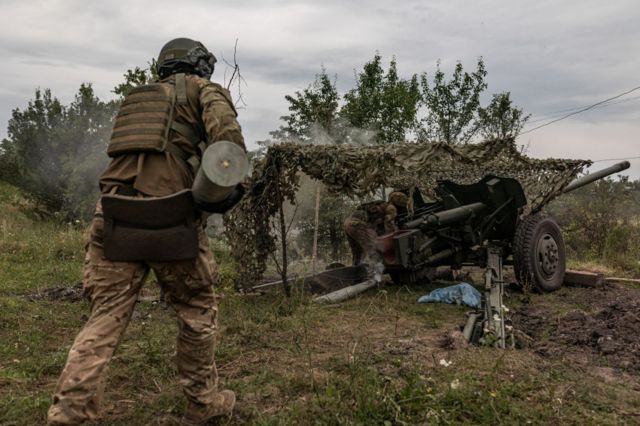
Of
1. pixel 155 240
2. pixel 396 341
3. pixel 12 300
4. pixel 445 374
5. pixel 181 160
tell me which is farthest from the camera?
pixel 12 300

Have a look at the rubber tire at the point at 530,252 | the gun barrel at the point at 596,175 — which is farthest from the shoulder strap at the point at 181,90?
the gun barrel at the point at 596,175

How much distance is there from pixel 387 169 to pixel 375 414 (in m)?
3.92

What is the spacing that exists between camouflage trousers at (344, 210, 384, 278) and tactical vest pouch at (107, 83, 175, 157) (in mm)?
5125

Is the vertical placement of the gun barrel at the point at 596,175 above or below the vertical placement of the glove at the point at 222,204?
above

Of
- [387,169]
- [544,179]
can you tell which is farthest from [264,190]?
[544,179]

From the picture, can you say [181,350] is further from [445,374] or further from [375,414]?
[445,374]

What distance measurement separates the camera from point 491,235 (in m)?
8.02

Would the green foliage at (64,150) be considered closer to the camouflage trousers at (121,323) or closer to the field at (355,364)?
the field at (355,364)

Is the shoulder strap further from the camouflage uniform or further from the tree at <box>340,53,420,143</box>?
the tree at <box>340,53,420,143</box>

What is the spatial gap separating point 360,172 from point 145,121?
400cm

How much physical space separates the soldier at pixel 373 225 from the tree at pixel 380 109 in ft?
21.8

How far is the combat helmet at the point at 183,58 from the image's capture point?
320 cm

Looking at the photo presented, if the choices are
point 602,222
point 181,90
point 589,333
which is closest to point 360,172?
point 589,333

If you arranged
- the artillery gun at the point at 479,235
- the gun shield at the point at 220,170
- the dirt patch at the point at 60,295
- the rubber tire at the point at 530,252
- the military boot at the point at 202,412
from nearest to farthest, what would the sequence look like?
the gun shield at the point at 220,170, the military boot at the point at 202,412, the dirt patch at the point at 60,295, the artillery gun at the point at 479,235, the rubber tire at the point at 530,252
